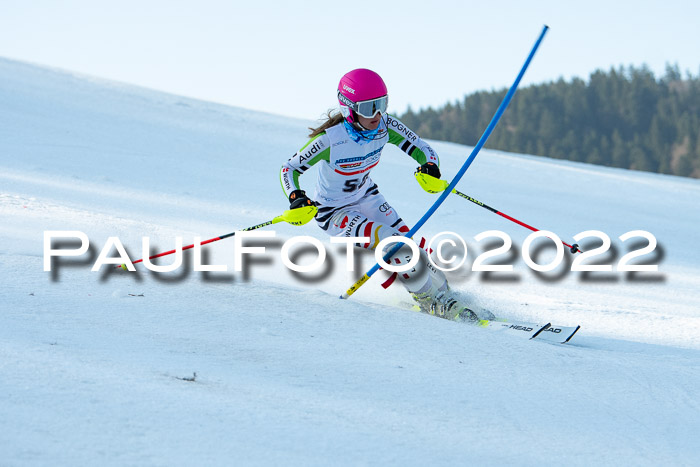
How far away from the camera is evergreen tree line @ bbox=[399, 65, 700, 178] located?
163 feet

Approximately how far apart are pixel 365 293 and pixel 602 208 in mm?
6633

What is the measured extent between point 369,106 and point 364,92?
0.09m

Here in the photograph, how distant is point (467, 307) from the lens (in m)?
3.93

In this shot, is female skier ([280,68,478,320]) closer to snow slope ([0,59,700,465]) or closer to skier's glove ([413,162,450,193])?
skier's glove ([413,162,450,193])

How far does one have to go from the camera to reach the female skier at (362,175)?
151 inches

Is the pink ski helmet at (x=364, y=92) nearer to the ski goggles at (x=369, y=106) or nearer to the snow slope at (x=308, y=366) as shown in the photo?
the ski goggles at (x=369, y=106)

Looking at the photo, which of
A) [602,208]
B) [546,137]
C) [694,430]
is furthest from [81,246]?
[546,137]

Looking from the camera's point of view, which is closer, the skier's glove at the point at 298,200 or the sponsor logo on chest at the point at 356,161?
the skier's glove at the point at 298,200

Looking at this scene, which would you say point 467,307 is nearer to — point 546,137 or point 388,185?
point 388,185

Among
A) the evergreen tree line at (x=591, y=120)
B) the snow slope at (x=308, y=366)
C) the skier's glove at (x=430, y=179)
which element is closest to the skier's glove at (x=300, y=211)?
the snow slope at (x=308, y=366)

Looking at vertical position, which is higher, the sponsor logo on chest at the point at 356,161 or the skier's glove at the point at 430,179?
the sponsor logo on chest at the point at 356,161

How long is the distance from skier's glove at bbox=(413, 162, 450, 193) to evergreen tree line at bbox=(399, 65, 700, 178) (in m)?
47.3

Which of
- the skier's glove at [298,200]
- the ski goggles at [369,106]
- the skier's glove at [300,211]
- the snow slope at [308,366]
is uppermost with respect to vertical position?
the ski goggles at [369,106]

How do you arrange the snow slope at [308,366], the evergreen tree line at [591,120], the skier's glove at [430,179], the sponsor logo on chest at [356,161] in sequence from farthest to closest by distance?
the evergreen tree line at [591,120] < the skier's glove at [430,179] < the sponsor logo on chest at [356,161] < the snow slope at [308,366]
